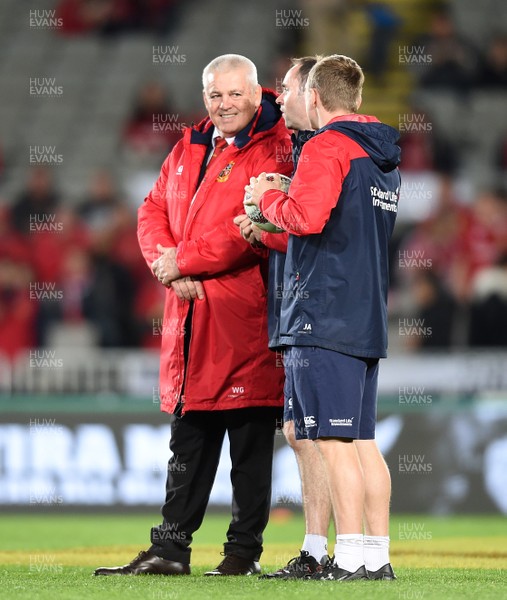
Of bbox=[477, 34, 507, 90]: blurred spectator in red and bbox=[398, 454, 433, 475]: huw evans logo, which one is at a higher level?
bbox=[477, 34, 507, 90]: blurred spectator in red

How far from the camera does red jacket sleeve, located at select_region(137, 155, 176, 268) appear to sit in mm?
6258

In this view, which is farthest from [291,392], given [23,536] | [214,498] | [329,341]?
[214,498]

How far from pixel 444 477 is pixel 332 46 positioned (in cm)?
809

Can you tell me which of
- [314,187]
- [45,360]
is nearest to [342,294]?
[314,187]

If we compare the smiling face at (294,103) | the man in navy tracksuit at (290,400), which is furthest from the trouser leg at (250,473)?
the smiling face at (294,103)

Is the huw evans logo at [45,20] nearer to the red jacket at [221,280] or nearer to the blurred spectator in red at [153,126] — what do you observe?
the blurred spectator in red at [153,126]

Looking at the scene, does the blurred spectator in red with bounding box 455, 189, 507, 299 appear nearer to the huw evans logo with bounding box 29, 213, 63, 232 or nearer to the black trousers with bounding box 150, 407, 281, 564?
the huw evans logo with bounding box 29, 213, 63, 232

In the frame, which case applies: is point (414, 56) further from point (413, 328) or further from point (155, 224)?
point (155, 224)

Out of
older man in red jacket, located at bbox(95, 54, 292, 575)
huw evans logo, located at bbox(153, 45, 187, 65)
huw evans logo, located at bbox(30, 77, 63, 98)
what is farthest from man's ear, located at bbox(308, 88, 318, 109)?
huw evans logo, located at bbox(30, 77, 63, 98)

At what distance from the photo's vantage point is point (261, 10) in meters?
18.7

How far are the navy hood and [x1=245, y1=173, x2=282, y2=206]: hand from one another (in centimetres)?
37

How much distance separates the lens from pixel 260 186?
5.59 meters

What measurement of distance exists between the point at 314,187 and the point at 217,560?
2727 millimetres

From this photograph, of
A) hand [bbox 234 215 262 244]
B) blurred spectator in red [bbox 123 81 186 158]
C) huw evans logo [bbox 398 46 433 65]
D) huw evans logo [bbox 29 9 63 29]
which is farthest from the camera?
huw evans logo [bbox 29 9 63 29]
